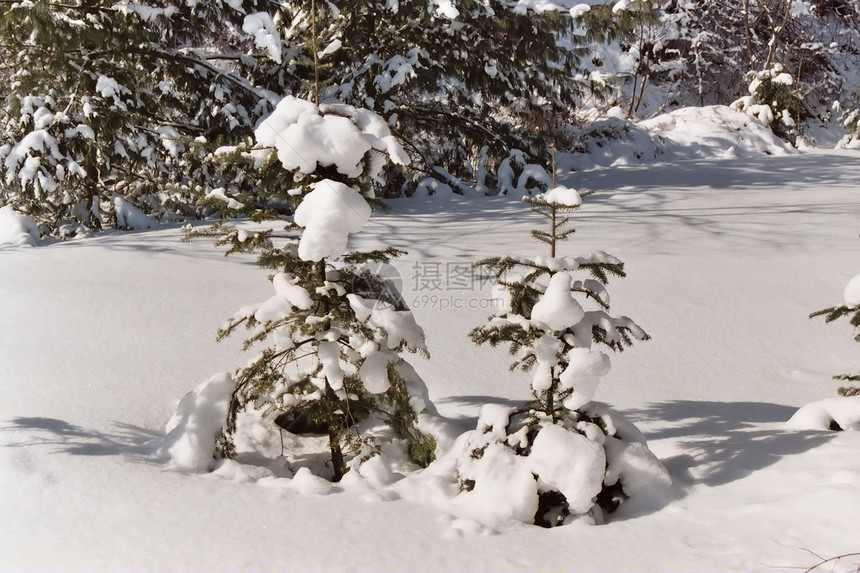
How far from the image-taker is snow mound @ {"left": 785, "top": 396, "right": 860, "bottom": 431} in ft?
9.89

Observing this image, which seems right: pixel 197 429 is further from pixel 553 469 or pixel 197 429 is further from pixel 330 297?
pixel 553 469

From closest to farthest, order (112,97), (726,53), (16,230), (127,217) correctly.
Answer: (16,230)
(112,97)
(127,217)
(726,53)

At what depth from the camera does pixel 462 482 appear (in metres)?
2.69

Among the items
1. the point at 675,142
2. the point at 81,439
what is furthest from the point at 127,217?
the point at 675,142

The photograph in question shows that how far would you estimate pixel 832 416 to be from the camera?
304 cm

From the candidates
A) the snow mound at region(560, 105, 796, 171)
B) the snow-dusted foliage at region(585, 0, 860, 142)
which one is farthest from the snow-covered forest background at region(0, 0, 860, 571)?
the snow-dusted foliage at region(585, 0, 860, 142)

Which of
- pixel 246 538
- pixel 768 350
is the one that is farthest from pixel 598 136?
pixel 246 538

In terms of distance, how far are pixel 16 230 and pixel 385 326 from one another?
5785mm

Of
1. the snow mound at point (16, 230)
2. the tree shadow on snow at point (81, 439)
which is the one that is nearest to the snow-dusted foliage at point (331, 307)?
the tree shadow on snow at point (81, 439)

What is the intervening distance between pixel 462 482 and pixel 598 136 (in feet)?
32.3

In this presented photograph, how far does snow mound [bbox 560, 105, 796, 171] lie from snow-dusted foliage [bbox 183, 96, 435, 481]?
844 centimetres

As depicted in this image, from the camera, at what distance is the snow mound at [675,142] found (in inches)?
434

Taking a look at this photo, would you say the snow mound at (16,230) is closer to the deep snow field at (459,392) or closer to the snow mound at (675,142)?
the deep snow field at (459,392)

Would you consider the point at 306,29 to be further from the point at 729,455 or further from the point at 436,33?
the point at 729,455
